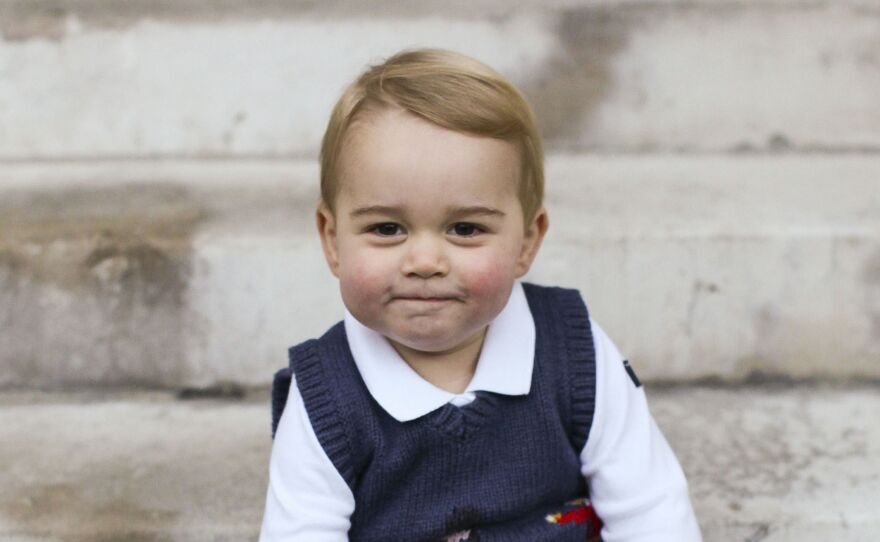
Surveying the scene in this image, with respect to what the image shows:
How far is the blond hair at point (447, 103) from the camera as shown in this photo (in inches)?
49.8

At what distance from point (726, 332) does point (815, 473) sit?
1.22ft

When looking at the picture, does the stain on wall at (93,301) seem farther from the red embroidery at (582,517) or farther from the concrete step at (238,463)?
the red embroidery at (582,517)

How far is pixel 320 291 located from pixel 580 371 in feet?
2.47

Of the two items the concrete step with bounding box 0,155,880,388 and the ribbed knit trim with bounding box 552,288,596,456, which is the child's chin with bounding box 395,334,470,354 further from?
the concrete step with bounding box 0,155,880,388

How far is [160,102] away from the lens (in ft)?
7.69

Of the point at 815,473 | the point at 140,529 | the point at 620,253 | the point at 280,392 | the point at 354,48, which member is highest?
the point at 354,48

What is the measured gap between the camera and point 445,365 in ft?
4.74

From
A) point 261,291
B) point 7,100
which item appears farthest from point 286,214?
point 7,100

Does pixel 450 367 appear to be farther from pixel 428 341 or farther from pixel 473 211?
pixel 473 211

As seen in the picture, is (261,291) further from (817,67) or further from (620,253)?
(817,67)

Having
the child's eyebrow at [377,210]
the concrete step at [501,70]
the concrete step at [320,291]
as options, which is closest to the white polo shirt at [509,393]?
the child's eyebrow at [377,210]

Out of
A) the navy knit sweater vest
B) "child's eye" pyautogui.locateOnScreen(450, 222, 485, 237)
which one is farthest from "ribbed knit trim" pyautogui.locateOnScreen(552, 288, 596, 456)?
"child's eye" pyautogui.locateOnScreen(450, 222, 485, 237)

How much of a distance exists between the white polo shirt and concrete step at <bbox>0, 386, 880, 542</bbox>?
0.28 metres

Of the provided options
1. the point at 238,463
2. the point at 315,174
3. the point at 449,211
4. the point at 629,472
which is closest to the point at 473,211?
the point at 449,211
